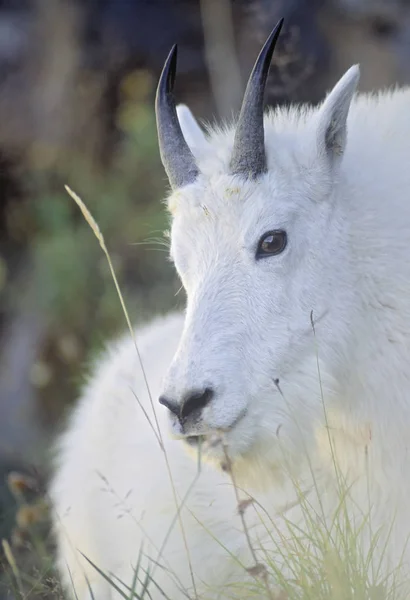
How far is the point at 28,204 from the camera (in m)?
9.20

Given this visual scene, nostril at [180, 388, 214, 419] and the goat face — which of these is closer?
nostril at [180, 388, 214, 419]

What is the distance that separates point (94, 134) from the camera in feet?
30.0

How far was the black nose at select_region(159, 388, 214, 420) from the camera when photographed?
3016 mm

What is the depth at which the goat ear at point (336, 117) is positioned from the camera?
337 cm

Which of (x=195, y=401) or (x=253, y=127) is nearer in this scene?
(x=195, y=401)

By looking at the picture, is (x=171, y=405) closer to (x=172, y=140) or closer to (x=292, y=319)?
(x=292, y=319)

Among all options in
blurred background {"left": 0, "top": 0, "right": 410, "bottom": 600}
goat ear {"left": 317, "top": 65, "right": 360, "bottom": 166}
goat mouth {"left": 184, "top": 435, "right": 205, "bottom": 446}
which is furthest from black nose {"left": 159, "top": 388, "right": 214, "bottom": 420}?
blurred background {"left": 0, "top": 0, "right": 410, "bottom": 600}

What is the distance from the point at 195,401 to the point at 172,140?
108cm

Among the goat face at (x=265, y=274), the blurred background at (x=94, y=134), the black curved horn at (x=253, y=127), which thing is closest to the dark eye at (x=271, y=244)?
the goat face at (x=265, y=274)

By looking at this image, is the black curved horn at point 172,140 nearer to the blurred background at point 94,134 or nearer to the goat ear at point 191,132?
the goat ear at point 191,132

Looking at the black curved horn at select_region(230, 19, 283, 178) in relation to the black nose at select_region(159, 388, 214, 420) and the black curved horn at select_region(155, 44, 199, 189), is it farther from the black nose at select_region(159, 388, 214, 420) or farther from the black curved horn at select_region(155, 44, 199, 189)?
the black nose at select_region(159, 388, 214, 420)

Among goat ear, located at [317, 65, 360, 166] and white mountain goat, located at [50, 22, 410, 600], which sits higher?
goat ear, located at [317, 65, 360, 166]

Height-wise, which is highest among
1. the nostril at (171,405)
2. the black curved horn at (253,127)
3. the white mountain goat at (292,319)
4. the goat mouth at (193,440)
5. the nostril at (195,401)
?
the black curved horn at (253,127)

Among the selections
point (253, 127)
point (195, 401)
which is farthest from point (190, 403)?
point (253, 127)
